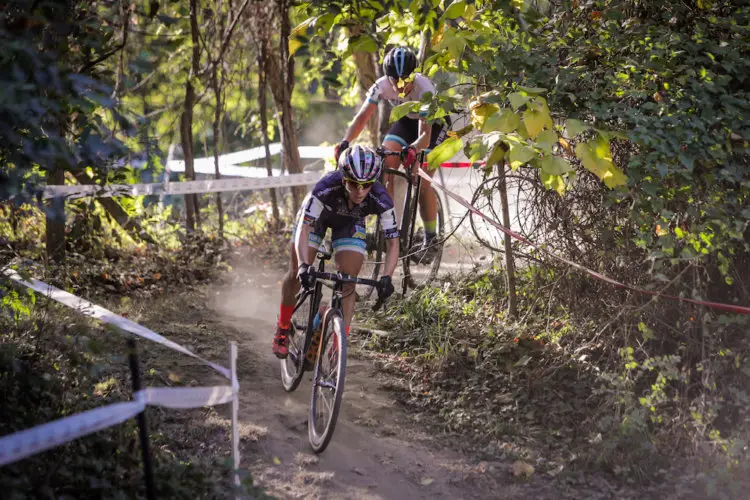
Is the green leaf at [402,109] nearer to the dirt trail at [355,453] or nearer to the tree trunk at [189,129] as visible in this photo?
the dirt trail at [355,453]

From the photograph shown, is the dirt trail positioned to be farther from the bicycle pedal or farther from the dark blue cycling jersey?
the dark blue cycling jersey

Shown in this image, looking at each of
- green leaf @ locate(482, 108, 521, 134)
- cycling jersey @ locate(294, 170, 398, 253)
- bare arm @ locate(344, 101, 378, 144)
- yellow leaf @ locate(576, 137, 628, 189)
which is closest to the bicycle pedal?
cycling jersey @ locate(294, 170, 398, 253)

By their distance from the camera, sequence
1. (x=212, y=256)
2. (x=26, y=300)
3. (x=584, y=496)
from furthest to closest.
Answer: (x=212, y=256)
(x=26, y=300)
(x=584, y=496)

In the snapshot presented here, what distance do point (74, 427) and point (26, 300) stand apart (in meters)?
3.88

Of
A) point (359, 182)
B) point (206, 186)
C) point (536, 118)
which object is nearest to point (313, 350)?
point (359, 182)

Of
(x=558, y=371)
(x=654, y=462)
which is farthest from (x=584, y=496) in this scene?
(x=558, y=371)

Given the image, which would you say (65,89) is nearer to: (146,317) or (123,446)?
(123,446)

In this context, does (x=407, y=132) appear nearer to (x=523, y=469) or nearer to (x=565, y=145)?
(x=565, y=145)

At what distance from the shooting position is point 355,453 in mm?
5082

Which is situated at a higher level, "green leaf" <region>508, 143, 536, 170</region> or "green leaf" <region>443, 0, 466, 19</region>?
"green leaf" <region>443, 0, 466, 19</region>

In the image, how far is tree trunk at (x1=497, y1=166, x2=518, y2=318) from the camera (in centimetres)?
647

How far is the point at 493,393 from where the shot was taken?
5.96m

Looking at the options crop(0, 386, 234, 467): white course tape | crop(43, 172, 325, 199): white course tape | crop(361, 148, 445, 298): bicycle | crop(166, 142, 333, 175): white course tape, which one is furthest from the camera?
crop(166, 142, 333, 175): white course tape

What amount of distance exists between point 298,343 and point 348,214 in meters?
1.04
